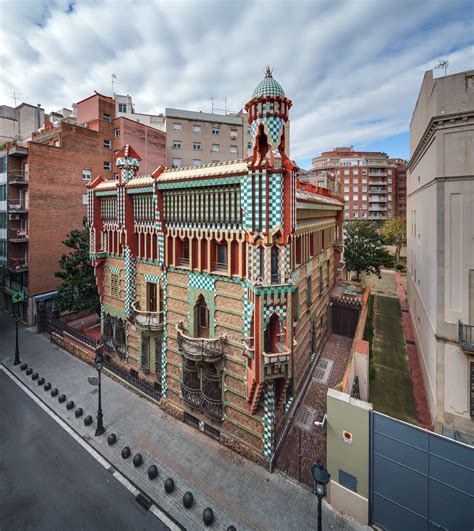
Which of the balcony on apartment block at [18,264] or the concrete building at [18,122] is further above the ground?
the concrete building at [18,122]

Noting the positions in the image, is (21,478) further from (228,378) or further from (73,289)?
(73,289)

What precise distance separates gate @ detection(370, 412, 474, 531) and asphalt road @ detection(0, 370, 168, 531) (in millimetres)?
8745

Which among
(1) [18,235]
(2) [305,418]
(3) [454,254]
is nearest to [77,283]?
(1) [18,235]

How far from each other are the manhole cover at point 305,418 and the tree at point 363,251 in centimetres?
2852

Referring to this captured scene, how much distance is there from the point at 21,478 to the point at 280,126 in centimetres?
1998

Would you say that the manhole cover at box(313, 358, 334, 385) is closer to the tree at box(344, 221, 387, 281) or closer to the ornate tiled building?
the ornate tiled building

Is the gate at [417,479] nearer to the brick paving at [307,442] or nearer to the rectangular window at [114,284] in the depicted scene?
the brick paving at [307,442]

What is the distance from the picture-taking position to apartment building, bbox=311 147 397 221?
90.7 m

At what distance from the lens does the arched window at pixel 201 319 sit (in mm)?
15922

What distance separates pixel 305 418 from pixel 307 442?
1.93 metres

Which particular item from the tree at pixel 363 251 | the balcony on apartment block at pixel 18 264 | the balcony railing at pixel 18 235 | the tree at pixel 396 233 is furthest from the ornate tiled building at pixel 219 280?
the tree at pixel 396 233

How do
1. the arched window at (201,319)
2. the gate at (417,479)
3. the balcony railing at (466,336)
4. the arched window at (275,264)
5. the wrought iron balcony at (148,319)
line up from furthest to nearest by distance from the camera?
the wrought iron balcony at (148,319) < the arched window at (201,319) < the balcony railing at (466,336) < the arched window at (275,264) < the gate at (417,479)

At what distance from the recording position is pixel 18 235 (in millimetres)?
31203

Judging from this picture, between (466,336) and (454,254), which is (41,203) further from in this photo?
(466,336)
